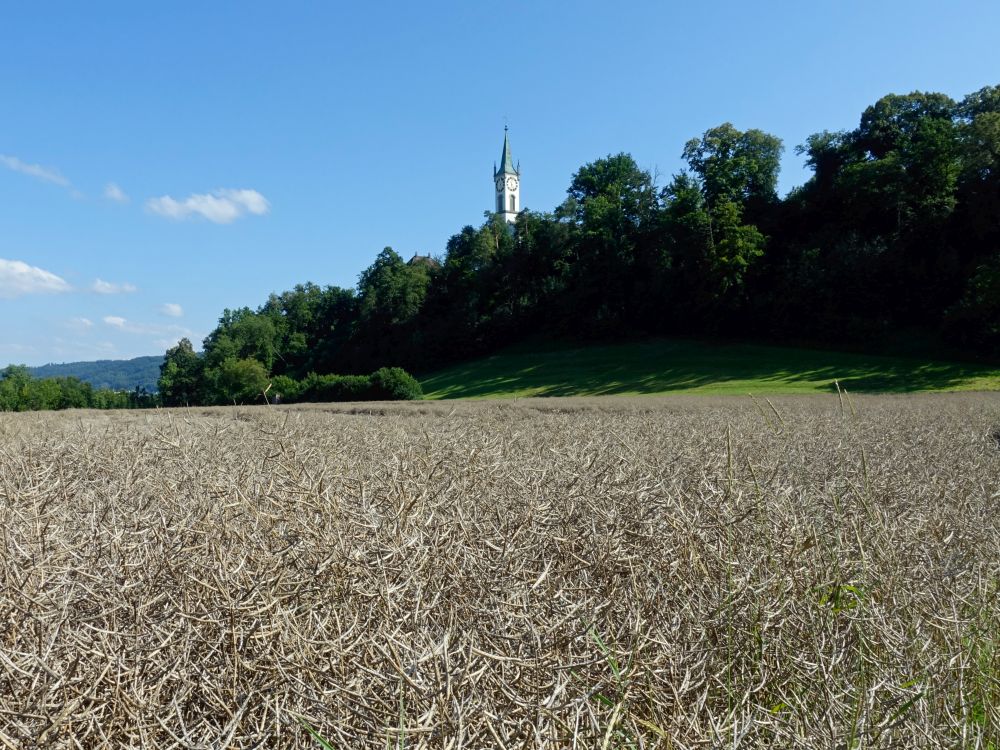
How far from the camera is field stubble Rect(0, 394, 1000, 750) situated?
1538mm

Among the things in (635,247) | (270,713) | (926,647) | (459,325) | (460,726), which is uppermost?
(635,247)

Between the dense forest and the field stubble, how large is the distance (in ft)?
112

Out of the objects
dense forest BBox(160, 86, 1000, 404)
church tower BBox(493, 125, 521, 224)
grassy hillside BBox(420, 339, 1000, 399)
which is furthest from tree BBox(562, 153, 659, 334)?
church tower BBox(493, 125, 521, 224)

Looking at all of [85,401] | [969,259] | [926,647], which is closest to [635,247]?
[969,259]

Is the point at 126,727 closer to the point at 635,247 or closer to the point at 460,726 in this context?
the point at 460,726

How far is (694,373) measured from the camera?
3725cm

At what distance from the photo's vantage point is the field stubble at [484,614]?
5.05ft

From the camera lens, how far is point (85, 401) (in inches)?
2025

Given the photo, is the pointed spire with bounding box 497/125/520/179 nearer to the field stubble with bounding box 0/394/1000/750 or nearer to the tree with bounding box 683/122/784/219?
the tree with bounding box 683/122/784/219

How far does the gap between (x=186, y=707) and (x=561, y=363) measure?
145 feet

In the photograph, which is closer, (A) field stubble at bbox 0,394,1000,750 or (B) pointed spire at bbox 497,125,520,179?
(A) field stubble at bbox 0,394,1000,750

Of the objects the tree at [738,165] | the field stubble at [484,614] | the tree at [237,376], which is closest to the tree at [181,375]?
the tree at [237,376]

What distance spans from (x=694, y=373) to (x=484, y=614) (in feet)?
121

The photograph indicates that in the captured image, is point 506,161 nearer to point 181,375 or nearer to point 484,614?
point 181,375
